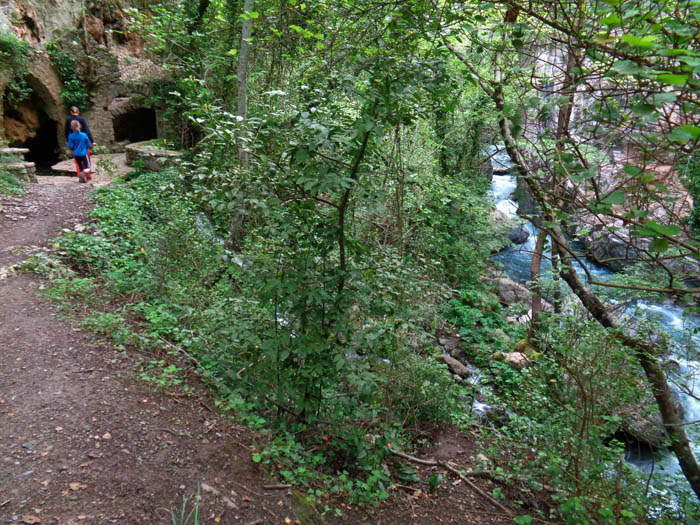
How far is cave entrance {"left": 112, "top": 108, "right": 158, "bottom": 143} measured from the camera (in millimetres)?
12336

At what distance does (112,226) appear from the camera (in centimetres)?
680

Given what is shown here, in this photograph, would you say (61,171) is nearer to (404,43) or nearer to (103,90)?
(103,90)

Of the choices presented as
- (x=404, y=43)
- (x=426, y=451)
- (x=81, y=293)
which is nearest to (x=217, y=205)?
(x=404, y=43)

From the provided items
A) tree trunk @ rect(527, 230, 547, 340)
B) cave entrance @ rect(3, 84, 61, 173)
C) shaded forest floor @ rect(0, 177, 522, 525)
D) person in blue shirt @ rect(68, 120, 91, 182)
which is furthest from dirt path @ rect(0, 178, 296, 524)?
cave entrance @ rect(3, 84, 61, 173)

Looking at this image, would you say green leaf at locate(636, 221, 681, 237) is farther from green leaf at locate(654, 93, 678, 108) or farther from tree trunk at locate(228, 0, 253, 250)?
tree trunk at locate(228, 0, 253, 250)

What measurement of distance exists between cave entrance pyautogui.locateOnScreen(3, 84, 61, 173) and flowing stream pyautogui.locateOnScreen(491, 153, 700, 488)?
38.7 ft

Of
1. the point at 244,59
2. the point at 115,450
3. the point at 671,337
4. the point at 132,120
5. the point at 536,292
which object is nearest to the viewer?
the point at 115,450

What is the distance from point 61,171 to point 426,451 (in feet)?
34.4

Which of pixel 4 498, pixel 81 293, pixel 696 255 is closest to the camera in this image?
pixel 696 255

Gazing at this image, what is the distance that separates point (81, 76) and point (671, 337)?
1388cm

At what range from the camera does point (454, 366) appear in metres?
7.93

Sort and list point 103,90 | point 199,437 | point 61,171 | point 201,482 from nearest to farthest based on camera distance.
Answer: point 201,482, point 199,437, point 61,171, point 103,90

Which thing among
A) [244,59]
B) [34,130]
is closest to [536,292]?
[244,59]

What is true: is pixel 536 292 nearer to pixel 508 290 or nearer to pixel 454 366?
pixel 454 366
